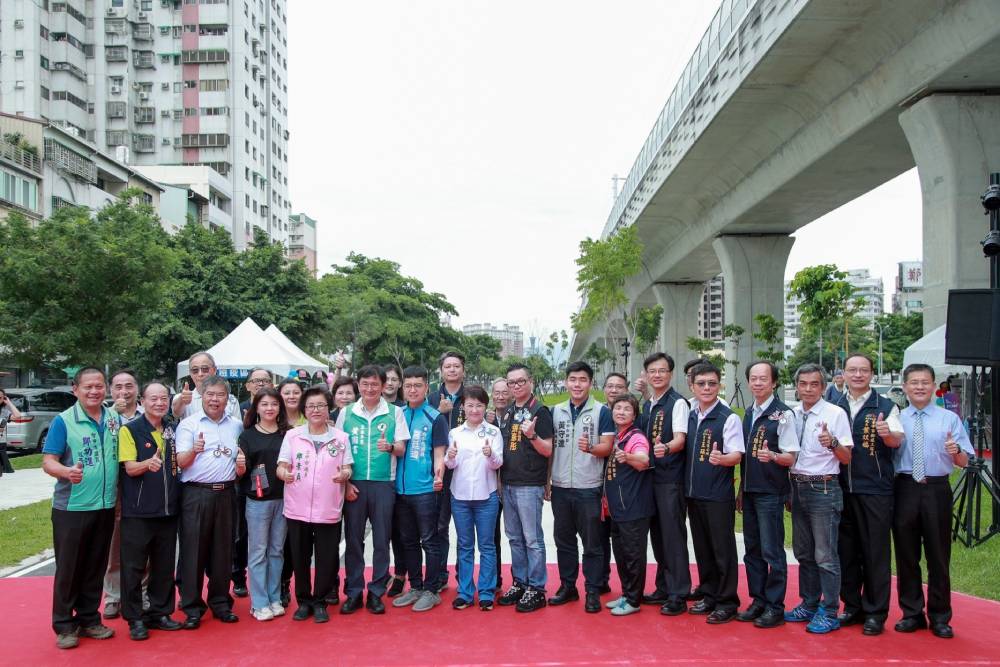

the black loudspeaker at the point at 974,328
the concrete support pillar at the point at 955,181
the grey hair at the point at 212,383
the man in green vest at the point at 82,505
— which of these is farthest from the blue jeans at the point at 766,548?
the concrete support pillar at the point at 955,181

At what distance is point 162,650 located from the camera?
16.6ft

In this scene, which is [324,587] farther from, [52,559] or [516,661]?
[52,559]

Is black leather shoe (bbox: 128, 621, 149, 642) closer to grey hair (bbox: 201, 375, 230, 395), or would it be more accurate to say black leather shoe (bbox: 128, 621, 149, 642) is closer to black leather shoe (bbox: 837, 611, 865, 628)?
grey hair (bbox: 201, 375, 230, 395)

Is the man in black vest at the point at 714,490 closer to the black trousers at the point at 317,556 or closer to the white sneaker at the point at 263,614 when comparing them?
the black trousers at the point at 317,556

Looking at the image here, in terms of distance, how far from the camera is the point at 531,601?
5863 millimetres

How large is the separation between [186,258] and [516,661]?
84.7 feet

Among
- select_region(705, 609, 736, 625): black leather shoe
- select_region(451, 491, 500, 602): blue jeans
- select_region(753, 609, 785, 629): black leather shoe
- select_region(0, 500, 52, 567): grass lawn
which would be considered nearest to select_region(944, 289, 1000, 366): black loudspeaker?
select_region(753, 609, 785, 629): black leather shoe

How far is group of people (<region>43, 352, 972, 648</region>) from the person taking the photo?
17.4 feet

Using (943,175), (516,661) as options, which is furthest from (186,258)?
(516,661)

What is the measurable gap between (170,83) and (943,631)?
2445 inches

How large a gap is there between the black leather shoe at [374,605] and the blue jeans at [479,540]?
590mm

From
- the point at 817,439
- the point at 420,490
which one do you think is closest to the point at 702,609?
the point at 817,439

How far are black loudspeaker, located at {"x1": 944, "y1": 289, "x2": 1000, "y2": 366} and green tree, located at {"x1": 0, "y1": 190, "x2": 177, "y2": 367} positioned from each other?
1575 cm

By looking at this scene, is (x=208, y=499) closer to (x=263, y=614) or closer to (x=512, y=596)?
(x=263, y=614)
